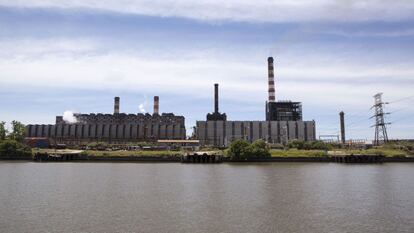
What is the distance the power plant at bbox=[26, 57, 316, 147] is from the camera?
15162 centimetres

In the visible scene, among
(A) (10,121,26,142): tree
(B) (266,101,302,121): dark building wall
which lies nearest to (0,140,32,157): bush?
(A) (10,121,26,142): tree

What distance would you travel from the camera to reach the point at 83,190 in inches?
1458

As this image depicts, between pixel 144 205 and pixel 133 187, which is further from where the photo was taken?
pixel 133 187

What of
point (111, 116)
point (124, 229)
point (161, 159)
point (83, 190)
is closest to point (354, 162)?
point (161, 159)

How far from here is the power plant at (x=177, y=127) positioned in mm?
151625

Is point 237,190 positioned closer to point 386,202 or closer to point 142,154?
point 386,202

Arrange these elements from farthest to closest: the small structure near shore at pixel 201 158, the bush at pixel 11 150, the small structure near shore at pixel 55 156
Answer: the bush at pixel 11 150 → the small structure near shore at pixel 55 156 → the small structure near shore at pixel 201 158

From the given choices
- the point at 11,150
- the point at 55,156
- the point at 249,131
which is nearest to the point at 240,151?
the point at 55,156

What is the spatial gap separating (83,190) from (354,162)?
7723 centimetres

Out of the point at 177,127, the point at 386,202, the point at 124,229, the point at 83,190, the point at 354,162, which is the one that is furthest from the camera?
the point at 177,127

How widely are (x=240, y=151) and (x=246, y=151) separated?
60.7 inches

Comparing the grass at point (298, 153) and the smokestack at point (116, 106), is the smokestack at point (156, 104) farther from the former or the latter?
the grass at point (298, 153)

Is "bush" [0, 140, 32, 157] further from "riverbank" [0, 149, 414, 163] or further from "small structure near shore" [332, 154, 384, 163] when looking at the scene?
"small structure near shore" [332, 154, 384, 163]

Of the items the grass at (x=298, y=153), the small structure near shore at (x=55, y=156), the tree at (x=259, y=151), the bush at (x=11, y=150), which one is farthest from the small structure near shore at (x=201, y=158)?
the bush at (x=11, y=150)
